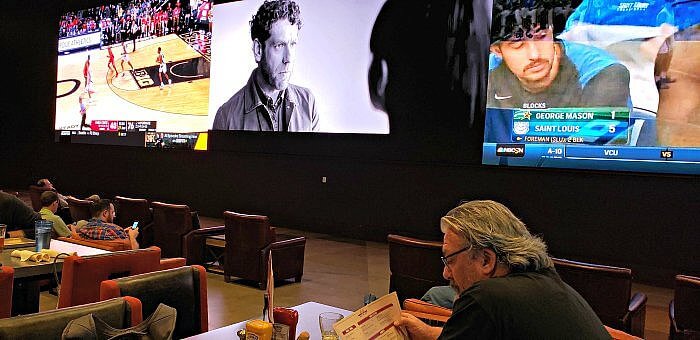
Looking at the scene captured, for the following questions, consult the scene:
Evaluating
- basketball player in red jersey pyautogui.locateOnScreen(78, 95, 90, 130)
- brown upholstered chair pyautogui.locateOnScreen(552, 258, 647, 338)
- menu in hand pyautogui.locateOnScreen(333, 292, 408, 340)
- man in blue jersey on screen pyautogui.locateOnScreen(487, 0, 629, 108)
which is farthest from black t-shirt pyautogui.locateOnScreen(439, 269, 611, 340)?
basketball player in red jersey pyautogui.locateOnScreen(78, 95, 90, 130)

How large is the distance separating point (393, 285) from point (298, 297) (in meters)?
1.35

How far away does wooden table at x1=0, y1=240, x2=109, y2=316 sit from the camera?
3.20 meters

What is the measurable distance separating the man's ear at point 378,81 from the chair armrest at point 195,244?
2980 mm

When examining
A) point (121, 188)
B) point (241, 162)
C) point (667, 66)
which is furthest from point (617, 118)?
point (121, 188)

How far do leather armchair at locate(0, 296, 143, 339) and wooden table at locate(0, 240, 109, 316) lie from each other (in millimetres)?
1316

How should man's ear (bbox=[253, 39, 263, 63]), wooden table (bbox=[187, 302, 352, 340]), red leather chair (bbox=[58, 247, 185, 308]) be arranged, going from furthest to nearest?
man's ear (bbox=[253, 39, 263, 63])
red leather chair (bbox=[58, 247, 185, 308])
wooden table (bbox=[187, 302, 352, 340])

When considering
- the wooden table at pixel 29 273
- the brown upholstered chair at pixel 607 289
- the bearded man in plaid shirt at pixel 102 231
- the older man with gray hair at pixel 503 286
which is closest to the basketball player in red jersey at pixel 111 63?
the bearded man in plaid shirt at pixel 102 231

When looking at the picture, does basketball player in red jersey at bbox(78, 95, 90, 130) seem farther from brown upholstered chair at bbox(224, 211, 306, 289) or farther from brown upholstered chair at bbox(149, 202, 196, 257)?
brown upholstered chair at bbox(224, 211, 306, 289)

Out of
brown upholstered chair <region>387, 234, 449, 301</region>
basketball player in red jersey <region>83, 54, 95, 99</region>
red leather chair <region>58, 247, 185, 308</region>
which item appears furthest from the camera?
basketball player in red jersey <region>83, 54, 95, 99</region>

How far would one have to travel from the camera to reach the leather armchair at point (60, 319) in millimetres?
1858

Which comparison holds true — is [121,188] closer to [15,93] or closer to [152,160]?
[152,160]

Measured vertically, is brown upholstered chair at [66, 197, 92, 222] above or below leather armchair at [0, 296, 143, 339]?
below

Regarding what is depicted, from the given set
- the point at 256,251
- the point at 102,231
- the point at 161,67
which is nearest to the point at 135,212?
the point at 256,251

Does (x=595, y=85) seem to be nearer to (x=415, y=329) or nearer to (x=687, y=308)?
(x=687, y=308)
